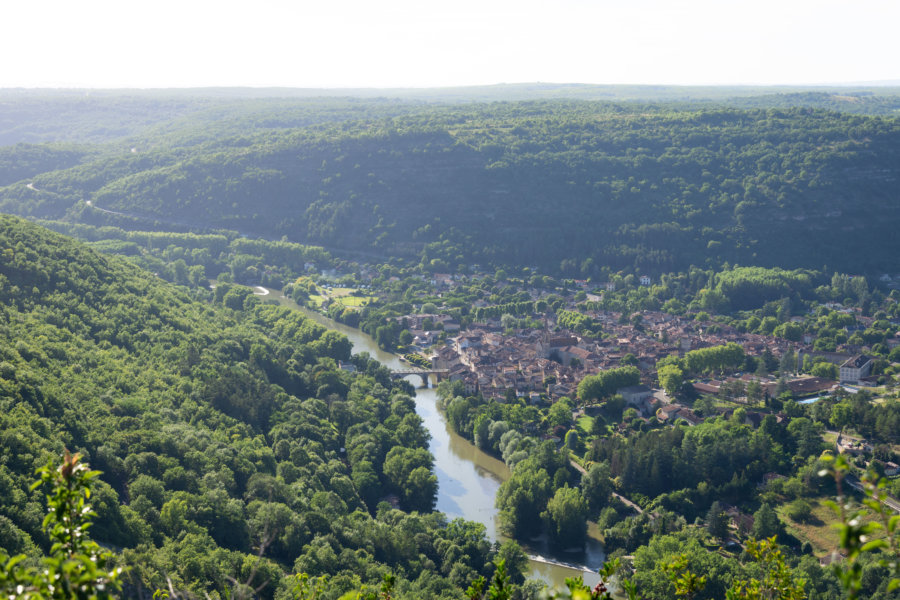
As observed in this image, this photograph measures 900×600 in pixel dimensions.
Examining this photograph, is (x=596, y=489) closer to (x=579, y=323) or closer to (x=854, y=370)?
(x=854, y=370)

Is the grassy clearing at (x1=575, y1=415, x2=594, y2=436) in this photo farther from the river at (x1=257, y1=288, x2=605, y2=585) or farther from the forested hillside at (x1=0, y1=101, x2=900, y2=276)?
the forested hillside at (x1=0, y1=101, x2=900, y2=276)

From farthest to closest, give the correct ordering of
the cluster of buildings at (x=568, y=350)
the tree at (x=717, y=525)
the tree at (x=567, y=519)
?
the cluster of buildings at (x=568, y=350) → the tree at (x=567, y=519) → the tree at (x=717, y=525)

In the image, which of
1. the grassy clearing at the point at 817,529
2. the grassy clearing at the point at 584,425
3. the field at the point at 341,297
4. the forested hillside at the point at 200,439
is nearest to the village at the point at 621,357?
the grassy clearing at the point at 584,425

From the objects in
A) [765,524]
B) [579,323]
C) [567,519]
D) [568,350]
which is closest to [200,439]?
[567,519]

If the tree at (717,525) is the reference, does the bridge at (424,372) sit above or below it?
below

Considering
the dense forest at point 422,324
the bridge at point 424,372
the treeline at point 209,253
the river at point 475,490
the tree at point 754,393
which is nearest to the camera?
the dense forest at point 422,324

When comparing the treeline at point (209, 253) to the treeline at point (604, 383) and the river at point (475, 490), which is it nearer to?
Result: the river at point (475, 490)

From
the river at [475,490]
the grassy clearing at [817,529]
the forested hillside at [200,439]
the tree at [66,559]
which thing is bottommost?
the river at [475,490]

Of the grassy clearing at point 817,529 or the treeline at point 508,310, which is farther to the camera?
the treeline at point 508,310
